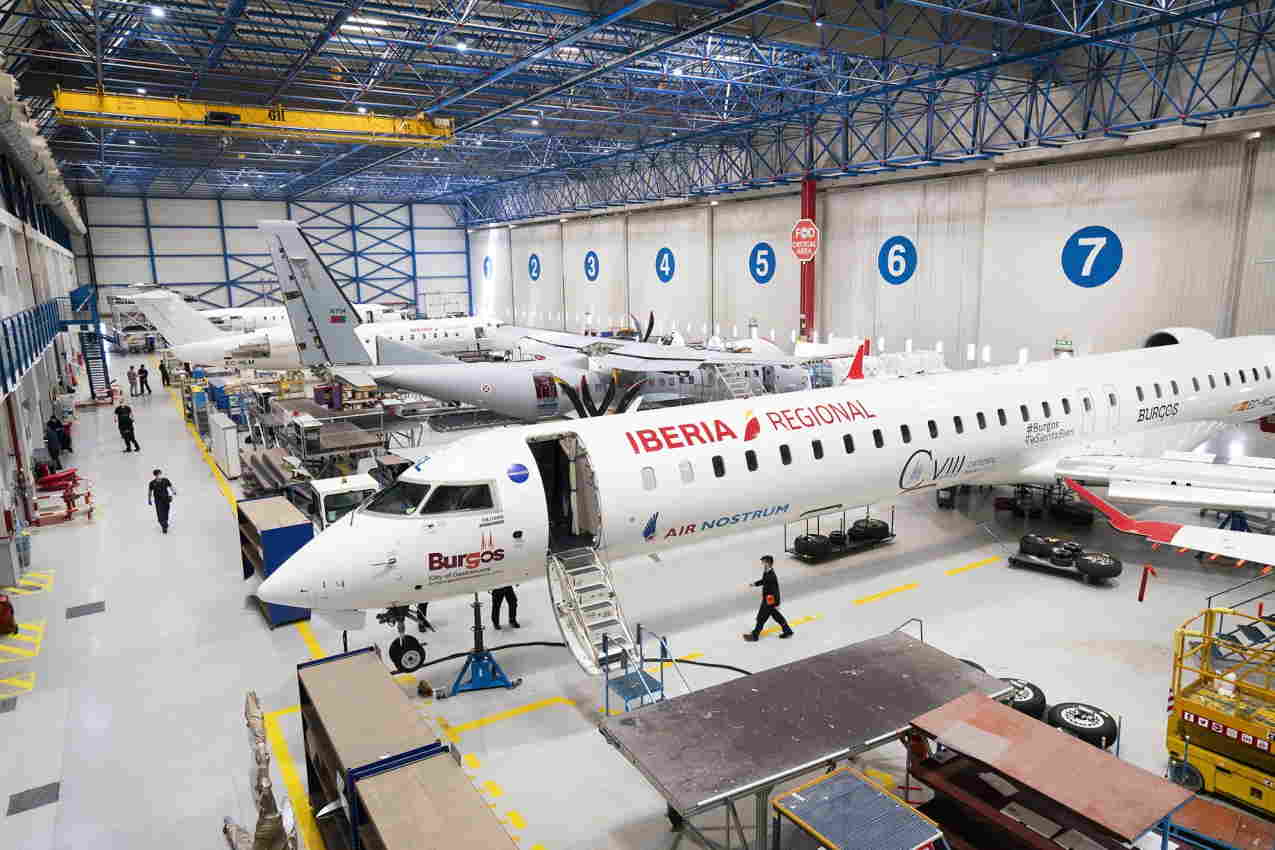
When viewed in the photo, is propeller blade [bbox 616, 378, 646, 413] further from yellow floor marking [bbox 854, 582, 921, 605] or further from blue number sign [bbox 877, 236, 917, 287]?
blue number sign [bbox 877, 236, 917, 287]

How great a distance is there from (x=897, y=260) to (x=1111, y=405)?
21.7 metres

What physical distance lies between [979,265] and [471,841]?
121ft

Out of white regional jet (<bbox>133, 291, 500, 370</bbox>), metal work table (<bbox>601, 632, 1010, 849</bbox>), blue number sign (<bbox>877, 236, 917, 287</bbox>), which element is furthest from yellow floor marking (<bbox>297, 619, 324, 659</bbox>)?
blue number sign (<bbox>877, 236, 917, 287</bbox>)

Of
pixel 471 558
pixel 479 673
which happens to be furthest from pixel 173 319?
pixel 471 558

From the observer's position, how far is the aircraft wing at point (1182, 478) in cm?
1648

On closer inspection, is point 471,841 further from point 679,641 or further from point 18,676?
point 18,676

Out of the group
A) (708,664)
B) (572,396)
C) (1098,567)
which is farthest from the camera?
(572,396)

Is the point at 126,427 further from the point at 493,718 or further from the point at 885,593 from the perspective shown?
the point at 885,593

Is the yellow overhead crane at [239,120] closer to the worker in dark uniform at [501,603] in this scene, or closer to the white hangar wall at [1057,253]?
the white hangar wall at [1057,253]

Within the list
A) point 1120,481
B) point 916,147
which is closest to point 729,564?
point 1120,481

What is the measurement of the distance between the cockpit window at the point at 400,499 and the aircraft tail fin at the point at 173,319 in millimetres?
38369

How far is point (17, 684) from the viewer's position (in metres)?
14.9

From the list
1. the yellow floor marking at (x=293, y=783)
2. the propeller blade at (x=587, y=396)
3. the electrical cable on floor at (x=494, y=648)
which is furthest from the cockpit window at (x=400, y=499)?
the propeller blade at (x=587, y=396)

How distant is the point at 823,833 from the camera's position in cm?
784
